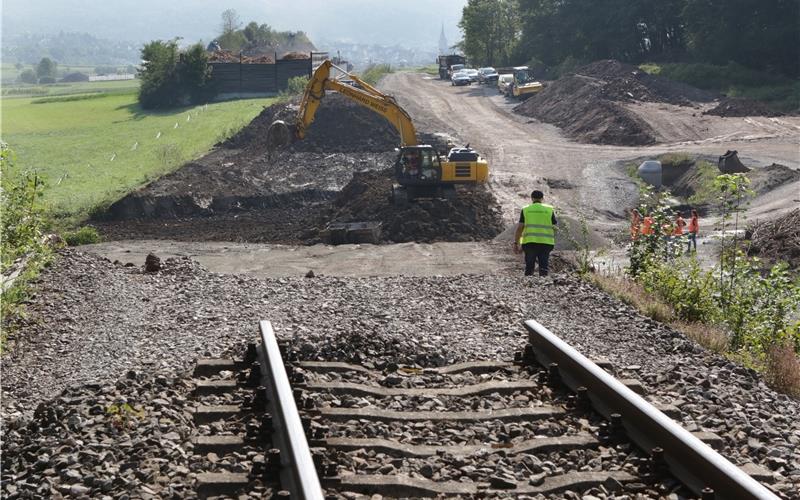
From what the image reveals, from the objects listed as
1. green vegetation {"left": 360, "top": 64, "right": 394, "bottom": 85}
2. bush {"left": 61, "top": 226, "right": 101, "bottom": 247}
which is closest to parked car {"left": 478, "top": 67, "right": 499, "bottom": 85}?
green vegetation {"left": 360, "top": 64, "right": 394, "bottom": 85}

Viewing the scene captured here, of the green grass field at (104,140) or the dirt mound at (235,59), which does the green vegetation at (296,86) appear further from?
the dirt mound at (235,59)

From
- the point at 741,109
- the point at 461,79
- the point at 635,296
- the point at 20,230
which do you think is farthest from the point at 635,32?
the point at 20,230

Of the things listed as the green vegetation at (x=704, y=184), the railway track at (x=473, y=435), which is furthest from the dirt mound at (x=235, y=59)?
the railway track at (x=473, y=435)

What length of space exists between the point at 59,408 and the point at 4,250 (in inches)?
245

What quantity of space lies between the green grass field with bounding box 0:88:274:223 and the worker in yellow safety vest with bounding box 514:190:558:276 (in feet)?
56.0

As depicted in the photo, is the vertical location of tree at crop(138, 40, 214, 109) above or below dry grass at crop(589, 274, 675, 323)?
above

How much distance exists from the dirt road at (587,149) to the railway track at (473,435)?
2173cm

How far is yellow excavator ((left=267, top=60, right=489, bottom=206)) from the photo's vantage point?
31391 millimetres

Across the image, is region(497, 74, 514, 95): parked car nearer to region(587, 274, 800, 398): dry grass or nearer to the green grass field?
the green grass field

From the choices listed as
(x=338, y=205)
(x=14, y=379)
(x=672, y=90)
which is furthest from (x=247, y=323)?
(x=672, y=90)

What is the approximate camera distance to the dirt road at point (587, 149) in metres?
35.2

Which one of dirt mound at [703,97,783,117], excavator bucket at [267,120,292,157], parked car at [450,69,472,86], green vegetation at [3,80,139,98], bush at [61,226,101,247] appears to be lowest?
bush at [61,226,101,247]

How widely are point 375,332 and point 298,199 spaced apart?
89.7 ft

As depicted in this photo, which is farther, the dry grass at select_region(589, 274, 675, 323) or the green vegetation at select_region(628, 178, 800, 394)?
the dry grass at select_region(589, 274, 675, 323)
